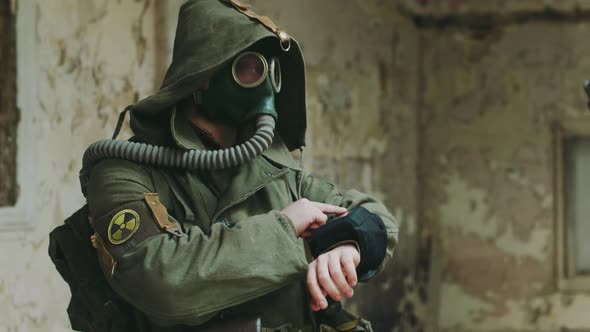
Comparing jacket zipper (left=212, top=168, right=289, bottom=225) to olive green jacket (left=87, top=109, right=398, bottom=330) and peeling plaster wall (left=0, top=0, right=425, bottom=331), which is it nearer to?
olive green jacket (left=87, top=109, right=398, bottom=330)

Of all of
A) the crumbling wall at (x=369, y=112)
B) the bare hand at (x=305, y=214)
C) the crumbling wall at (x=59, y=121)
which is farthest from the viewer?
the crumbling wall at (x=369, y=112)

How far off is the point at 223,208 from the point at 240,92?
0.68 feet

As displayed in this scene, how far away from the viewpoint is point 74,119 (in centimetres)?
259

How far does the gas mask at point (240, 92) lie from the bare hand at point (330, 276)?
11.5 inches

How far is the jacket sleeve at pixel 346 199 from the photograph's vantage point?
1.61 m

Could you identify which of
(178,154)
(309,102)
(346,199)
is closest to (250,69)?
(178,154)

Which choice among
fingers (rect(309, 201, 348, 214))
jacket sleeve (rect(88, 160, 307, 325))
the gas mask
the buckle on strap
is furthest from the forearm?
the buckle on strap

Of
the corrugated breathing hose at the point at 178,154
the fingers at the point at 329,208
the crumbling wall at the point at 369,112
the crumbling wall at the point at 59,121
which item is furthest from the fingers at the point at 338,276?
the crumbling wall at the point at 369,112

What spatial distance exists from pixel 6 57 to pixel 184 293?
4.48ft

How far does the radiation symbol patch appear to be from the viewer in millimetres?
1379

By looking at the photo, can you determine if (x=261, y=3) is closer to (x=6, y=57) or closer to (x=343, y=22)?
(x=343, y=22)

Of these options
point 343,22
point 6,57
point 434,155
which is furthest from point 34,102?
point 434,155

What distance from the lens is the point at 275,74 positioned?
1.60 m

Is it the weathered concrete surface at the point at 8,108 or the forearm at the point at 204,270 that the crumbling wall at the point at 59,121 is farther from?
the forearm at the point at 204,270
